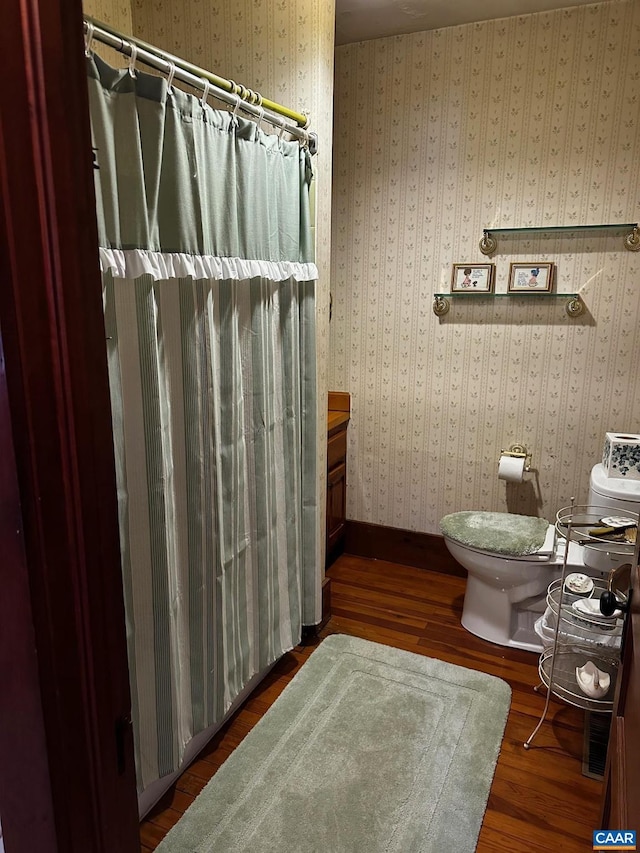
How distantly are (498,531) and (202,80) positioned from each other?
77.4 inches

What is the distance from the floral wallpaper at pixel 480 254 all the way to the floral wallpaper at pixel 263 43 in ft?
2.39

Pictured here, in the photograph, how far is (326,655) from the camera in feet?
7.95

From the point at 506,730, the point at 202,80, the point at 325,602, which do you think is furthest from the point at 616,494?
the point at 202,80

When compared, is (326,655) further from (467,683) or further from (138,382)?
(138,382)

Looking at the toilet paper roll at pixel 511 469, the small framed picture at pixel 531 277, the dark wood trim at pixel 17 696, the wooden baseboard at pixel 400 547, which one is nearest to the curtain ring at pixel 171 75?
the dark wood trim at pixel 17 696

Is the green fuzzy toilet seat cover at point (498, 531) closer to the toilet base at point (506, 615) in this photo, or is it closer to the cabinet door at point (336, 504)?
the toilet base at point (506, 615)

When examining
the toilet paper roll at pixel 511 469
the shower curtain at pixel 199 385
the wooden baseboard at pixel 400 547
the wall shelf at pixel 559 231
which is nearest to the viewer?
the shower curtain at pixel 199 385

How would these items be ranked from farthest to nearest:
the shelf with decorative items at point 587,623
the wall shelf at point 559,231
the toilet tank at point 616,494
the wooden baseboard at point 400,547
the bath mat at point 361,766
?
the wooden baseboard at point 400,547 → the wall shelf at point 559,231 → the toilet tank at point 616,494 → the shelf with decorative items at point 587,623 → the bath mat at point 361,766

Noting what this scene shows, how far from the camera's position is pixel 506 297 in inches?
109

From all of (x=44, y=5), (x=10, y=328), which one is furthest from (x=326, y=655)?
(x=44, y=5)

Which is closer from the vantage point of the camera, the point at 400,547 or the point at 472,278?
the point at 472,278

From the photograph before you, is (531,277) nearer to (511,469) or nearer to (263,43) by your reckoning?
(511,469)

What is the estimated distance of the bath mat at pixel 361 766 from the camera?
1634 millimetres

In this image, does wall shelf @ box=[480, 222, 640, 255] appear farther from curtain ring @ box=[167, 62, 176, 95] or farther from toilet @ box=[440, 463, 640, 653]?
curtain ring @ box=[167, 62, 176, 95]
